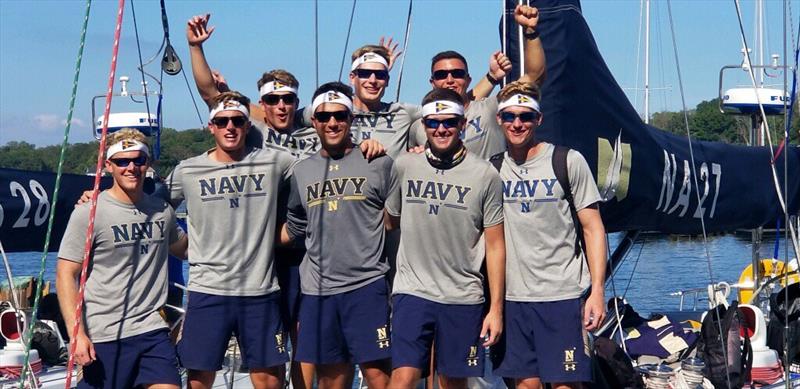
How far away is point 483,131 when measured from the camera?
6016mm

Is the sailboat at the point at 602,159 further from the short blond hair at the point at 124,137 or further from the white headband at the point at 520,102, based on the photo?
the short blond hair at the point at 124,137

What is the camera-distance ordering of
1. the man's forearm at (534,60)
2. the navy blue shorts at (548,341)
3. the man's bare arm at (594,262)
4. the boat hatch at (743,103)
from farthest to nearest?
the boat hatch at (743,103), the man's forearm at (534,60), the navy blue shorts at (548,341), the man's bare arm at (594,262)

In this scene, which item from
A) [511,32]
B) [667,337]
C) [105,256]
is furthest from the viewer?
[667,337]

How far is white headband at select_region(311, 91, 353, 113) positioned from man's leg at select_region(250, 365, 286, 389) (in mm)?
1232

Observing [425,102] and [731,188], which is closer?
[425,102]

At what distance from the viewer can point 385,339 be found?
18.5 ft

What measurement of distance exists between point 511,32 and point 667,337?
2257 mm

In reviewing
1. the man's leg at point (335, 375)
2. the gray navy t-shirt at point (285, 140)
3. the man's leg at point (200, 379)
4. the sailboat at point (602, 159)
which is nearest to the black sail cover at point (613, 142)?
the sailboat at point (602, 159)

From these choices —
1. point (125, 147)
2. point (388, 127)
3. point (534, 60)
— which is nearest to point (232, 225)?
point (125, 147)

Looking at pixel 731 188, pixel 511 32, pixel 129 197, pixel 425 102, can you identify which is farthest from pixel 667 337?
pixel 129 197

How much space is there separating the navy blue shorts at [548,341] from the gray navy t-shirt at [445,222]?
0.23m

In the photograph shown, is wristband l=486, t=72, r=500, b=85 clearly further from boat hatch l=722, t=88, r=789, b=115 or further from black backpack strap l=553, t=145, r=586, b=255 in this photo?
boat hatch l=722, t=88, r=789, b=115

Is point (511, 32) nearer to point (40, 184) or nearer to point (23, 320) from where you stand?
point (40, 184)

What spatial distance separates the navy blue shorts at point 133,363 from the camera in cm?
548
